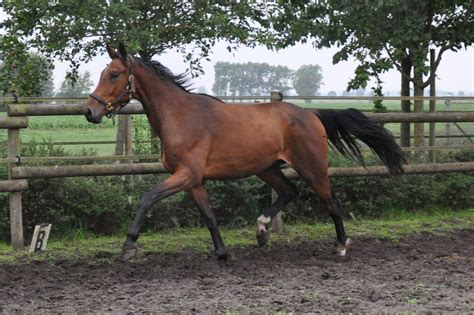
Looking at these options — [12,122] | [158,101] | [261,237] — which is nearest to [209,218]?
[261,237]

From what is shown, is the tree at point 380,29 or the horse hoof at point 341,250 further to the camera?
the tree at point 380,29

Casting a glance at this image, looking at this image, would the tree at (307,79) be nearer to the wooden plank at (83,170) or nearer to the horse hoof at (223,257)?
the wooden plank at (83,170)

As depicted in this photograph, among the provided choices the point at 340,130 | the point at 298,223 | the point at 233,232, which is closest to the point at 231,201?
the point at 233,232

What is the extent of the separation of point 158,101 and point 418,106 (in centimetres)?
683

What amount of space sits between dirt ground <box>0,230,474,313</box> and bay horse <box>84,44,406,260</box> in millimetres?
313

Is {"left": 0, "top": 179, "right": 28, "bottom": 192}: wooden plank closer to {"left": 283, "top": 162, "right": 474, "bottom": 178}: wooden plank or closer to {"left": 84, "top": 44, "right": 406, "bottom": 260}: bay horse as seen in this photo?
{"left": 84, "top": 44, "right": 406, "bottom": 260}: bay horse

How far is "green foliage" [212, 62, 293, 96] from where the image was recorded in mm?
43156

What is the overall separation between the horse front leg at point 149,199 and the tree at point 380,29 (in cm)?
450

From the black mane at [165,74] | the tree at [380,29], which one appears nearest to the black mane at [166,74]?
the black mane at [165,74]

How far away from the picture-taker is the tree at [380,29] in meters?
10.4

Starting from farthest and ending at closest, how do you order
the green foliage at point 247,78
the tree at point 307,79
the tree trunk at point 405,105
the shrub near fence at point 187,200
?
the tree at point 307,79 < the green foliage at point 247,78 < the tree trunk at point 405,105 < the shrub near fence at point 187,200

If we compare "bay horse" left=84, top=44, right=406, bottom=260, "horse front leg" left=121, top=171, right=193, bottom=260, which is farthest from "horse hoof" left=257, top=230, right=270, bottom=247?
"horse front leg" left=121, top=171, right=193, bottom=260

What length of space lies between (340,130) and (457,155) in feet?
11.0

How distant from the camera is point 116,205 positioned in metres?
7.68
